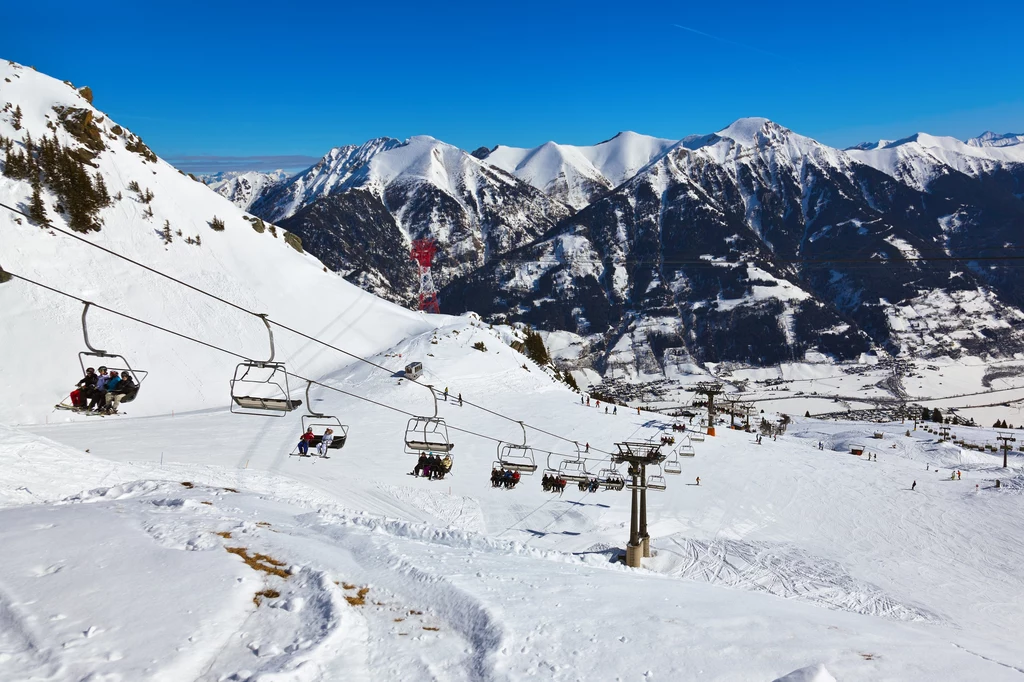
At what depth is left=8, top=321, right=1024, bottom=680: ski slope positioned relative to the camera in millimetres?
10227

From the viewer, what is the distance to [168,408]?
44.3 m

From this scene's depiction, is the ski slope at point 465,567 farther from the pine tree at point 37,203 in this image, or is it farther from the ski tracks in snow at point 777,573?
the pine tree at point 37,203

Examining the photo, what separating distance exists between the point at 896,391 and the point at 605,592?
600ft

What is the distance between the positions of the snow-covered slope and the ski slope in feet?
19.3

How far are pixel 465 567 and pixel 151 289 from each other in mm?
49365

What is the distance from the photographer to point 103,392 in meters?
12.2

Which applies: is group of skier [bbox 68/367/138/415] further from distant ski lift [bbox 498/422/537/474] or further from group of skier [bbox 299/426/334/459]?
distant ski lift [bbox 498/422/537/474]

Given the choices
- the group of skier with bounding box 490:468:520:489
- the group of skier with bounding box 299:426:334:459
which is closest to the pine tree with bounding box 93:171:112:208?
the group of skier with bounding box 299:426:334:459

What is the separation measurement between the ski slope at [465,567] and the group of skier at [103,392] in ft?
9.72

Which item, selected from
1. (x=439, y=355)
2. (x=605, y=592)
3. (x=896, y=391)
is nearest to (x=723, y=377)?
(x=896, y=391)

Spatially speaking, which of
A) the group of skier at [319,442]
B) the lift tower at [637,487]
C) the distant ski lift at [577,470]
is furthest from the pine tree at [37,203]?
the lift tower at [637,487]

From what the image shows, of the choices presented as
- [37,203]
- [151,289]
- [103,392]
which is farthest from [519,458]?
[37,203]

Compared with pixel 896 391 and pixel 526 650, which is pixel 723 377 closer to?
pixel 896 391

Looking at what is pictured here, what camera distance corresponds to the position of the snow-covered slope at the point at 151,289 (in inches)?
1665
